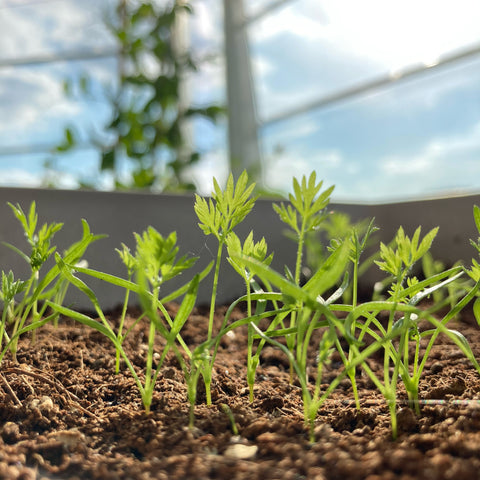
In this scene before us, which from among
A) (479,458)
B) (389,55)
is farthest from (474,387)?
(389,55)

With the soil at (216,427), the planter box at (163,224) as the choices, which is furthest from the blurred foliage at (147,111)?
the soil at (216,427)

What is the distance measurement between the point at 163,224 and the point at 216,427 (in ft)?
1.53

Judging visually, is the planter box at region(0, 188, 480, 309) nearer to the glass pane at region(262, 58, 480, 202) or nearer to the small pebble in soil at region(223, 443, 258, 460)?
the small pebble in soil at region(223, 443, 258, 460)

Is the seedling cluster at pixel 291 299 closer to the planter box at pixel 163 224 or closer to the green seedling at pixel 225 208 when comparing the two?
the green seedling at pixel 225 208

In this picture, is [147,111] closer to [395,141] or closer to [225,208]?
[395,141]

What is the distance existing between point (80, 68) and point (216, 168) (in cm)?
137

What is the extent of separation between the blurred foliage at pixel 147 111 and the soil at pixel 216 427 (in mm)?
2009

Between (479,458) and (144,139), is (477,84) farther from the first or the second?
(479,458)

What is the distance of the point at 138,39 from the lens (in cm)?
269

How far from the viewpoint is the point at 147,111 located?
8.79ft

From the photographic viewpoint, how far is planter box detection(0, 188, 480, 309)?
0.71m

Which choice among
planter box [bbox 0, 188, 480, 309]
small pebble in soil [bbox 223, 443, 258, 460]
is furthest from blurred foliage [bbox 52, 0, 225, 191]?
small pebble in soil [bbox 223, 443, 258, 460]

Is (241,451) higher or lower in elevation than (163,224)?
lower

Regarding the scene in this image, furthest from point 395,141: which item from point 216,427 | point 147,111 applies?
point 216,427
